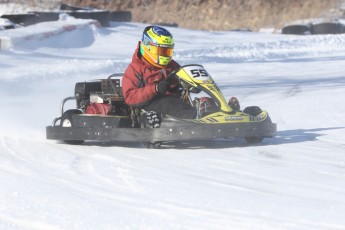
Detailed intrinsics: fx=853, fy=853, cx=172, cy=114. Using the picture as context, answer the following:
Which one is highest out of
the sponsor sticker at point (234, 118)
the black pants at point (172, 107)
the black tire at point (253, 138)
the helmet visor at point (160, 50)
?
the helmet visor at point (160, 50)

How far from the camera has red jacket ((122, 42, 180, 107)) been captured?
786cm

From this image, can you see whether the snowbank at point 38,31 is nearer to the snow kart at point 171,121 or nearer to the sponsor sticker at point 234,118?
the snow kart at point 171,121


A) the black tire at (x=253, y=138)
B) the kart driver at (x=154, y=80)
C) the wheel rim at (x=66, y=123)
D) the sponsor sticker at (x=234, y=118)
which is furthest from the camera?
the wheel rim at (x=66, y=123)

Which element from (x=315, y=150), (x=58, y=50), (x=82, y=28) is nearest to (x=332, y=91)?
(x=315, y=150)

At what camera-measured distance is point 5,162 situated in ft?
22.9

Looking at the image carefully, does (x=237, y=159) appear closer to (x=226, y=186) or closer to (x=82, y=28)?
(x=226, y=186)

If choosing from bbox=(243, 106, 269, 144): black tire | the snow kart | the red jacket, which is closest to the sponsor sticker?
the snow kart

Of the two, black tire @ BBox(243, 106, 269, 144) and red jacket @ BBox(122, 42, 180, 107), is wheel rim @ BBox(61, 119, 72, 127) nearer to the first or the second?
red jacket @ BBox(122, 42, 180, 107)

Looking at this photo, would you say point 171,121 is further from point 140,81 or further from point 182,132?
point 140,81

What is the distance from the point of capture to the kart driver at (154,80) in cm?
779

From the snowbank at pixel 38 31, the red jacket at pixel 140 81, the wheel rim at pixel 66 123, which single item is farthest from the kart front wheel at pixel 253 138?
the snowbank at pixel 38 31

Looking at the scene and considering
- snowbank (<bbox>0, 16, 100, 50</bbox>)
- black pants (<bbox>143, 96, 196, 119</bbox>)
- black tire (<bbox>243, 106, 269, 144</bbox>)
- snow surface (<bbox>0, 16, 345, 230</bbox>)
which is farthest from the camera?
snowbank (<bbox>0, 16, 100, 50</bbox>)

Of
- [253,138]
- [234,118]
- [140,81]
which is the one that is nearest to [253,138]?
[253,138]

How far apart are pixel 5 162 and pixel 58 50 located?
1446 cm
